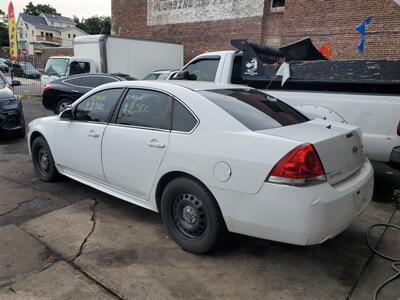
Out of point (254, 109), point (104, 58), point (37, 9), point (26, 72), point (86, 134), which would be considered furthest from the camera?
point (37, 9)

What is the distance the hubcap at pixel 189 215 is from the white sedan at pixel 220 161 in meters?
0.01

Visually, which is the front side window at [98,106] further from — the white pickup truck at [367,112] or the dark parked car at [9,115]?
the dark parked car at [9,115]

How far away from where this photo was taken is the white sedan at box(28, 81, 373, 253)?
9.00 ft

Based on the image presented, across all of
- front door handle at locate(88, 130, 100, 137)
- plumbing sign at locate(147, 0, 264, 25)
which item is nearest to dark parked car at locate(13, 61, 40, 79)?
plumbing sign at locate(147, 0, 264, 25)

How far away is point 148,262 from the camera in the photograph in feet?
10.6

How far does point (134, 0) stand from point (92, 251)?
20.9 m

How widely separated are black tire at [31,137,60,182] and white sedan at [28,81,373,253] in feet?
2.61

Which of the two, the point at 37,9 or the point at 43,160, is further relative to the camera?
the point at 37,9

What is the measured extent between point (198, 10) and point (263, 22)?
386 cm

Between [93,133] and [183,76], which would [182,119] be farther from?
[183,76]

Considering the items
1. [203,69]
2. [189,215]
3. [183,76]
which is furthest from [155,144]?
[203,69]

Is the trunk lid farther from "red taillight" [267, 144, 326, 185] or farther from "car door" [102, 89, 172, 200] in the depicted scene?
"car door" [102, 89, 172, 200]

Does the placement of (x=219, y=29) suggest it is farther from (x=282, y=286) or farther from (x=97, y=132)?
(x=282, y=286)

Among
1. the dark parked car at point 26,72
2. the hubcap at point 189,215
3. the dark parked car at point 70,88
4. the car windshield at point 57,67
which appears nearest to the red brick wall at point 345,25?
the dark parked car at point 70,88
